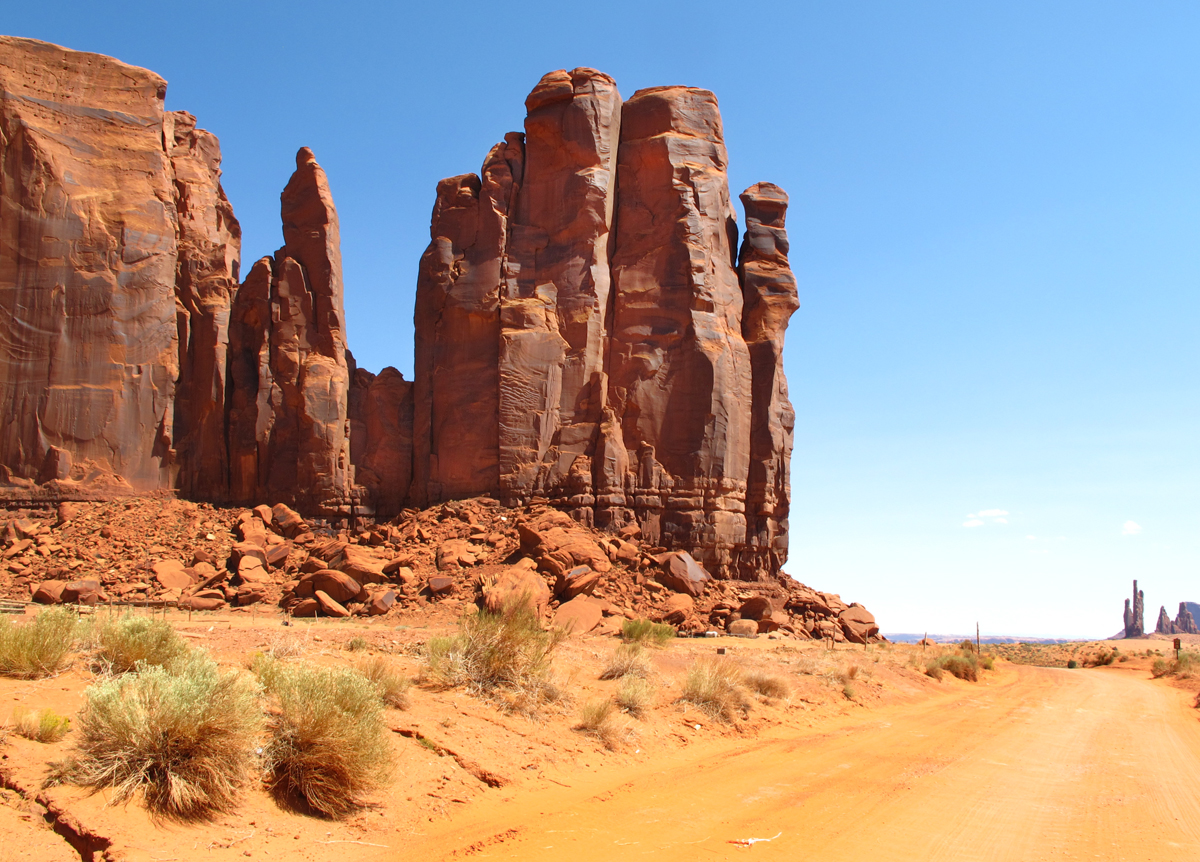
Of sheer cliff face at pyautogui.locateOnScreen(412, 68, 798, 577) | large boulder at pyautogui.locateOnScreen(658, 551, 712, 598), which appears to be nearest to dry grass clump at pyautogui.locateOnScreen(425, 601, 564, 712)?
large boulder at pyautogui.locateOnScreen(658, 551, 712, 598)

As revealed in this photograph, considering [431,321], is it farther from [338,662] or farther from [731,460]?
[338,662]

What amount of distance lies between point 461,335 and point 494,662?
18.0 meters

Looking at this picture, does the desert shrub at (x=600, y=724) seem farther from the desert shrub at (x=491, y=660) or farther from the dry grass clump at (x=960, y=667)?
the dry grass clump at (x=960, y=667)

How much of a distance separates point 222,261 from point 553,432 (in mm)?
13365

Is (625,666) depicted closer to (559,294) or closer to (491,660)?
(491,660)

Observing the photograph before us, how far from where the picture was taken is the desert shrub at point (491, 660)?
10836 mm

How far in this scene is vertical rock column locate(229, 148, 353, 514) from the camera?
28031mm

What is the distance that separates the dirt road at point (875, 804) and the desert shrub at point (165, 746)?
1.47 meters

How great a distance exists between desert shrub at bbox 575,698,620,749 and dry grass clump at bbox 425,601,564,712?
23.7 inches

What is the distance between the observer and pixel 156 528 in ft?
84.1

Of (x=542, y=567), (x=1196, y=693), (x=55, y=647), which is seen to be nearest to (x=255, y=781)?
(x=55, y=647)

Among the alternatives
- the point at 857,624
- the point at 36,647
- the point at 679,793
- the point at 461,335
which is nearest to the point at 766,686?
the point at 679,793

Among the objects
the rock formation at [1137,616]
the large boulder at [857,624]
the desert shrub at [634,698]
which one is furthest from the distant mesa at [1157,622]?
the desert shrub at [634,698]

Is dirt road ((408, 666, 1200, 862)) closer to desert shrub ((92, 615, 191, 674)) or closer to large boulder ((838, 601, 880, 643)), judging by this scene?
desert shrub ((92, 615, 191, 674))
